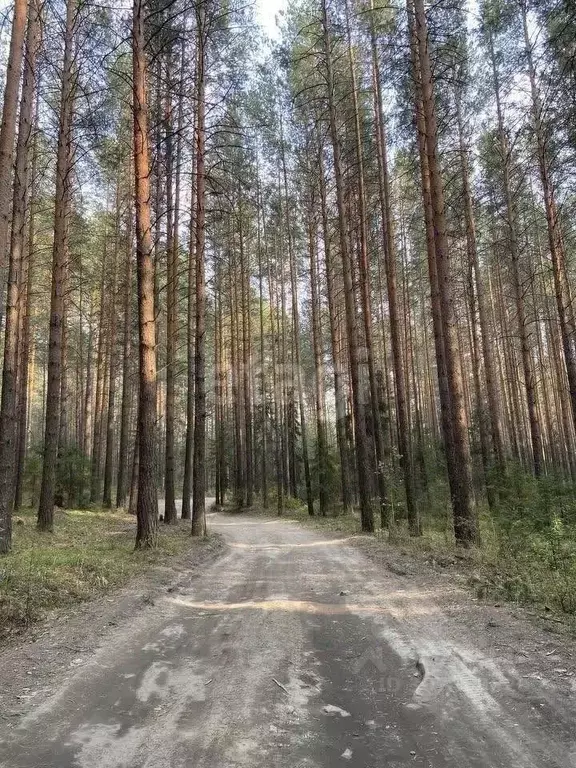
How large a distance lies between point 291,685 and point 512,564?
Answer: 512 centimetres

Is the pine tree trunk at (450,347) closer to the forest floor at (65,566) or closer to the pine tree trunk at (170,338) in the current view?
the forest floor at (65,566)

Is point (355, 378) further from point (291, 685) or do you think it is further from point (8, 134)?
point (291, 685)

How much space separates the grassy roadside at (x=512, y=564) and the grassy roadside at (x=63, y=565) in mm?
4600

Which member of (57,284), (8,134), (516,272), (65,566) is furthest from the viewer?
(516,272)

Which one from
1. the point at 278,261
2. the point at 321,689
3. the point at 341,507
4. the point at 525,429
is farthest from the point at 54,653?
the point at 525,429

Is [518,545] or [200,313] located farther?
[200,313]

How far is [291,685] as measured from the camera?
12.0 ft

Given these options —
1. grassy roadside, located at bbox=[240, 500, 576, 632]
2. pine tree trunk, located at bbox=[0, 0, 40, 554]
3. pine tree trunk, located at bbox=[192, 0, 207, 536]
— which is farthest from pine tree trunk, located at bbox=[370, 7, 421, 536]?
pine tree trunk, located at bbox=[0, 0, 40, 554]

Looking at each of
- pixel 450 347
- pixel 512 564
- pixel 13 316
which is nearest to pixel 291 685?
pixel 512 564

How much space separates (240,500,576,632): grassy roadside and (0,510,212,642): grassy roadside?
15.1 feet

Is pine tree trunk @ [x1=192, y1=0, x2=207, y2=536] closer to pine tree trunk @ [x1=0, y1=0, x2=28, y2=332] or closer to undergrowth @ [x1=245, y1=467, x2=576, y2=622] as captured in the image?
undergrowth @ [x1=245, y1=467, x2=576, y2=622]

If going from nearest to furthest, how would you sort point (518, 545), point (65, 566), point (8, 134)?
point (65, 566) → point (8, 134) → point (518, 545)

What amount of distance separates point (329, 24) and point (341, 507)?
17.6m

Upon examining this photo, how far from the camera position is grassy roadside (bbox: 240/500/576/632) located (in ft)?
18.2
